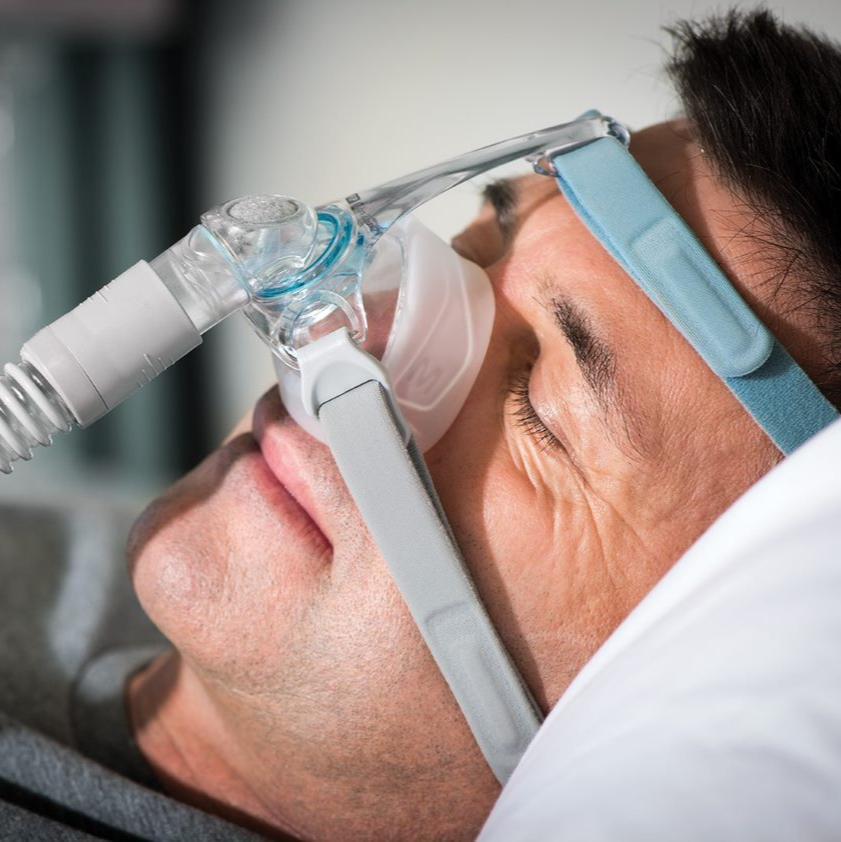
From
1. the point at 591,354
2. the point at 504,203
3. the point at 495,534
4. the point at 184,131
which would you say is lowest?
the point at 495,534

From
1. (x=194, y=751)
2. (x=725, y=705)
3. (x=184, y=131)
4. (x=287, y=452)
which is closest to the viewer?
(x=725, y=705)

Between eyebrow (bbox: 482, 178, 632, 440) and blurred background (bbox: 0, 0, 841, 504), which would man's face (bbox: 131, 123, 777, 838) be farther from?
blurred background (bbox: 0, 0, 841, 504)

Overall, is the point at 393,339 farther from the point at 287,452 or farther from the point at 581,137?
the point at 581,137

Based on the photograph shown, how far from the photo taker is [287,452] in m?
0.93

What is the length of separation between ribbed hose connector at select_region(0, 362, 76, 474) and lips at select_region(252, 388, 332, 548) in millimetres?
208

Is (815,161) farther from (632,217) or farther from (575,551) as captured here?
(575,551)

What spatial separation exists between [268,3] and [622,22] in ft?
3.38

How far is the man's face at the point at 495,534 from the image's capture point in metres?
0.83

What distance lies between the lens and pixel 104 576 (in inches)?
57.7

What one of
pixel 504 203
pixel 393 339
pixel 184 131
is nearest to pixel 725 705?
pixel 393 339

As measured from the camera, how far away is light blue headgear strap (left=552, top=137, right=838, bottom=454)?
2.67 feet

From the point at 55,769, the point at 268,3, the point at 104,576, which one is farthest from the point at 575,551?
the point at 268,3

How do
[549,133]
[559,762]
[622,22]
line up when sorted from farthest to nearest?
[622,22], [549,133], [559,762]

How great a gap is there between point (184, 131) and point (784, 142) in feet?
6.67
